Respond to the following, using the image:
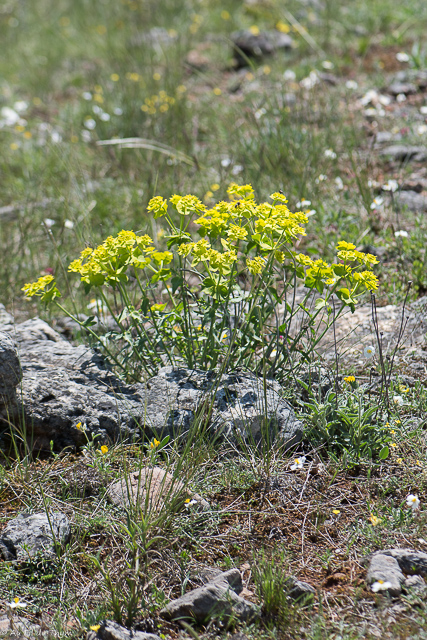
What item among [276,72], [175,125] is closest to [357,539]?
[175,125]

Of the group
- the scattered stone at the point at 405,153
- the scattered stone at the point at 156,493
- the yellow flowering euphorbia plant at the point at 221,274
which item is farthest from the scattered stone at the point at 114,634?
the scattered stone at the point at 405,153

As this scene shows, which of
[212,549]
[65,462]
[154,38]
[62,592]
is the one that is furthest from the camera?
[154,38]

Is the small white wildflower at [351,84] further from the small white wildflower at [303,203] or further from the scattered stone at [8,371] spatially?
the scattered stone at [8,371]

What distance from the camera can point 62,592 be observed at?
2.03 m

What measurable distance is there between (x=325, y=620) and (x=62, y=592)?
0.94 metres

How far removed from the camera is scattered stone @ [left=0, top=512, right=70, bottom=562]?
2121mm

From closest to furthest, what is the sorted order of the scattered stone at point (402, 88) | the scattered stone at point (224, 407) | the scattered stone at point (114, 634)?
the scattered stone at point (114, 634)
the scattered stone at point (224, 407)
the scattered stone at point (402, 88)

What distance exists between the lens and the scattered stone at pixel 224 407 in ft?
8.14

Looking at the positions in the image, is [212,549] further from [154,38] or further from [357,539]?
[154,38]

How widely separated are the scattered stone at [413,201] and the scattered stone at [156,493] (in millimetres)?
2768

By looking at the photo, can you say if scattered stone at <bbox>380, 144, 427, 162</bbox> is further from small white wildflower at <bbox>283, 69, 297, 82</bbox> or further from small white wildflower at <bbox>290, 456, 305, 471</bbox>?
small white wildflower at <bbox>290, 456, 305, 471</bbox>

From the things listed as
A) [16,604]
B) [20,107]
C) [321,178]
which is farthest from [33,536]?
[20,107]

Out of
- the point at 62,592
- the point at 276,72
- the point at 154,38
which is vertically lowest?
the point at 62,592

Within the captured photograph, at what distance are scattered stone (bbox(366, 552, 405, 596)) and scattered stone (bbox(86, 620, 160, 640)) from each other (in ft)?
2.49
